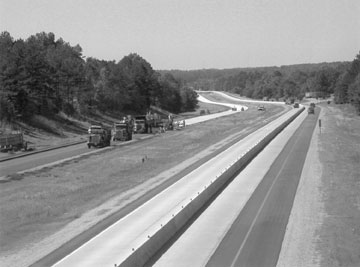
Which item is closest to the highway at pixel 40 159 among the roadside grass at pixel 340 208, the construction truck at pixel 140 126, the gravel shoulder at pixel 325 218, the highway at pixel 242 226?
the highway at pixel 242 226

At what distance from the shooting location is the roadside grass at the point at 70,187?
78.4 ft

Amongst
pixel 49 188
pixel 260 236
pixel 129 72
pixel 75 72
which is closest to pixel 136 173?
pixel 49 188

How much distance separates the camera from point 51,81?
270 feet

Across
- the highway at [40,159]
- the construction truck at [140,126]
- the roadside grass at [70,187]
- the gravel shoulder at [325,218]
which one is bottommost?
the construction truck at [140,126]

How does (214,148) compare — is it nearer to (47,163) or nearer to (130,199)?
(47,163)

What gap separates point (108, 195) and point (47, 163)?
52.9 feet

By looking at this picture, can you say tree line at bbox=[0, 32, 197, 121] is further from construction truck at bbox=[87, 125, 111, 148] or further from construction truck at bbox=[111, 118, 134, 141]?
construction truck at bbox=[87, 125, 111, 148]

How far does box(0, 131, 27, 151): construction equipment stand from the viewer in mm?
52531

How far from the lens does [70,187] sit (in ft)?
113

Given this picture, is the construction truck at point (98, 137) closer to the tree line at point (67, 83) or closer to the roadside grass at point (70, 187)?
the roadside grass at point (70, 187)

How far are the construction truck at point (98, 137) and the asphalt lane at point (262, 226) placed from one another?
23.8 metres

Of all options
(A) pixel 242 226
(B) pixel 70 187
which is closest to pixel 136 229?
(A) pixel 242 226

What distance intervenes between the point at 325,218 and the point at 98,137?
36.6 meters

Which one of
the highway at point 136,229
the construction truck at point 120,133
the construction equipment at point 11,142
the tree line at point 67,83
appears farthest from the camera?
the tree line at point 67,83
